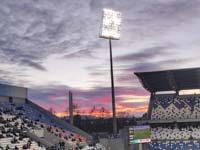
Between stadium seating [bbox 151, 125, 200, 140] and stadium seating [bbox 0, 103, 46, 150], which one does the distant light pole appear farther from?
stadium seating [bbox 151, 125, 200, 140]

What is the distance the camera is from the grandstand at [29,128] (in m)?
36.4

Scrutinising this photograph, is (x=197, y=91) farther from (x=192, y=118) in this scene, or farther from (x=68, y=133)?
(x=68, y=133)

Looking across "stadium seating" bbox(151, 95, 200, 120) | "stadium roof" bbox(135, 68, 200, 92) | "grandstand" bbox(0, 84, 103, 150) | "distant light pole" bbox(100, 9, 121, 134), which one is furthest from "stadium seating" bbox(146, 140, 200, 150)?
"distant light pole" bbox(100, 9, 121, 134)

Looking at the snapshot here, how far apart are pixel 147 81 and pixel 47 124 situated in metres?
15.7

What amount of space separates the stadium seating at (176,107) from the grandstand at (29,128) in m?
12.4

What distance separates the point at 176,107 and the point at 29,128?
22.9 meters

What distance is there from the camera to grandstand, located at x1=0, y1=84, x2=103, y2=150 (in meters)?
36.4

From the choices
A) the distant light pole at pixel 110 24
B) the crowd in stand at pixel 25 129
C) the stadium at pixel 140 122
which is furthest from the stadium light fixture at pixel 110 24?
the crowd in stand at pixel 25 129

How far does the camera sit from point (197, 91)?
189 feet

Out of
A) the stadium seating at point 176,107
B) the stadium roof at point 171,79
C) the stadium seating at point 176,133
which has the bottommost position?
the stadium seating at point 176,133

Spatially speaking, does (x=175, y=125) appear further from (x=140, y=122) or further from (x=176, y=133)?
(x=140, y=122)

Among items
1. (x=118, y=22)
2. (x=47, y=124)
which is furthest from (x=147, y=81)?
(x=118, y=22)

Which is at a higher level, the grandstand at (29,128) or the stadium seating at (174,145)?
the grandstand at (29,128)

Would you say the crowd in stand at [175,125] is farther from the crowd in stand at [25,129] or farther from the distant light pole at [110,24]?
the distant light pole at [110,24]
